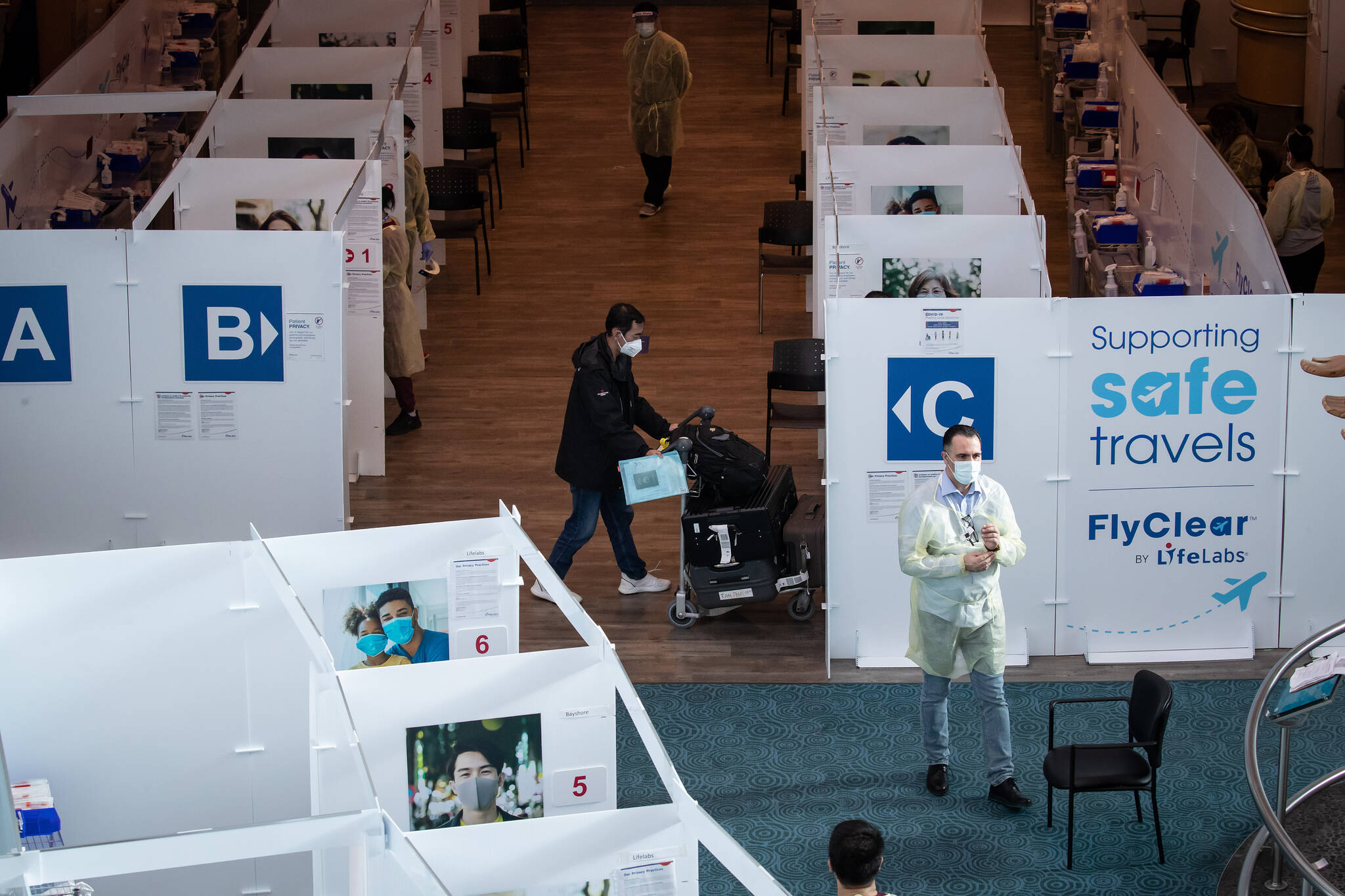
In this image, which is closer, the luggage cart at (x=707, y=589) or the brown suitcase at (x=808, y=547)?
the luggage cart at (x=707, y=589)

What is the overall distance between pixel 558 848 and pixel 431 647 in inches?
57.7

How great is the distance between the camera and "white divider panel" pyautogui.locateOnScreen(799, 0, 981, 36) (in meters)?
12.0

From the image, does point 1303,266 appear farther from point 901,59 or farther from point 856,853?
point 856,853

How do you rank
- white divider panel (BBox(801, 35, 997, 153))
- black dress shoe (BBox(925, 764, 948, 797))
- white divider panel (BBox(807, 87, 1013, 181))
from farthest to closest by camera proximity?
white divider panel (BBox(801, 35, 997, 153)) → white divider panel (BBox(807, 87, 1013, 181)) → black dress shoe (BBox(925, 764, 948, 797))

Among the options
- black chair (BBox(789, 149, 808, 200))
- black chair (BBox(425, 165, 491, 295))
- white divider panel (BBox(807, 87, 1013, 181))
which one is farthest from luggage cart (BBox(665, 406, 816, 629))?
black chair (BBox(425, 165, 491, 295))

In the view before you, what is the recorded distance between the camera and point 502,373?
10.0m

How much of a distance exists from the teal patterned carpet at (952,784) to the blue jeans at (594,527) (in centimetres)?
87

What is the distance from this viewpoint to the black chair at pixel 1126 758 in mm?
5074

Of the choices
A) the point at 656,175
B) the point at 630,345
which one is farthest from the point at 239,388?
the point at 656,175

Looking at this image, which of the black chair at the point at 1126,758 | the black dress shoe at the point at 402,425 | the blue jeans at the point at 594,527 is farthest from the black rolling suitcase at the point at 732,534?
the black dress shoe at the point at 402,425

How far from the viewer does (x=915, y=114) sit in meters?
9.88

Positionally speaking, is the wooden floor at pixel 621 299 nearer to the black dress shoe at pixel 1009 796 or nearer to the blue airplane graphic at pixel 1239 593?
the blue airplane graphic at pixel 1239 593

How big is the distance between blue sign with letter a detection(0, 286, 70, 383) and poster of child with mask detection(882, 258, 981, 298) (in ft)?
13.5

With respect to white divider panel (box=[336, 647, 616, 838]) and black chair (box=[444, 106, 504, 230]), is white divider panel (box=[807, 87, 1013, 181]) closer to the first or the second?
black chair (box=[444, 106, 504, 230])
